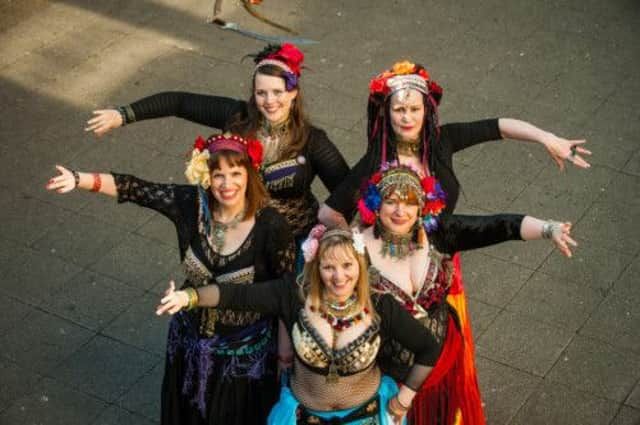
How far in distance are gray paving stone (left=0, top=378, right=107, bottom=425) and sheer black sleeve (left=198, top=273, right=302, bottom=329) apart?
1909 millimetres

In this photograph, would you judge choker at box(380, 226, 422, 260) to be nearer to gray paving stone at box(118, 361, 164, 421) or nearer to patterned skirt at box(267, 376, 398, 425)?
patterned skirt at box(267, 376, 398, 425)

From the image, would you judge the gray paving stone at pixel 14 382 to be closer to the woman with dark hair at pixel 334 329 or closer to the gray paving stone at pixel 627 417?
the woman with dark hair at pixel 334 329

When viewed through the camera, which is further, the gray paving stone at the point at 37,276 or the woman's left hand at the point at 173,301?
the gray paving stone at the point at 37,276

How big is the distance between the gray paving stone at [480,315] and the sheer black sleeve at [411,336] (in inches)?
79.0

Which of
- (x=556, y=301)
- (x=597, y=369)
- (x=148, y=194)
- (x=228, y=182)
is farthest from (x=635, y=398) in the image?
(x=148, y=194)

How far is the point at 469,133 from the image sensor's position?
6.28 meters

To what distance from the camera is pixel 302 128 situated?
247 inches

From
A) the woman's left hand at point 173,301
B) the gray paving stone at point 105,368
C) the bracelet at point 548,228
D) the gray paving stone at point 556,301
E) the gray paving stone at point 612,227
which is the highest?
the bracelet at point 548,228

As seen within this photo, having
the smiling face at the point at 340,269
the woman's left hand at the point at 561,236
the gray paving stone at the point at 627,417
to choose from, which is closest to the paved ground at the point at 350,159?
the gray paving stone at the point at 627,417

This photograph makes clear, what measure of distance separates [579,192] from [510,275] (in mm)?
1125

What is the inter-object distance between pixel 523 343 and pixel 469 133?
5.37ft

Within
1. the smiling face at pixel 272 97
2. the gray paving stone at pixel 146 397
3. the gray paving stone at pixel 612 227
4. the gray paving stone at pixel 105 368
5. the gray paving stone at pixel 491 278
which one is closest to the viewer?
the smiling face at pixel 272 97

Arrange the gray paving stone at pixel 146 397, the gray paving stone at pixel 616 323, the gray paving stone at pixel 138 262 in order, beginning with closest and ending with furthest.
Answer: the gray paving stone at pixel 146 397 < the gray paving stone at pixel 616 323 < the gray paving stone at pixel 138 262

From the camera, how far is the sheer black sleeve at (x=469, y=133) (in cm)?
626
